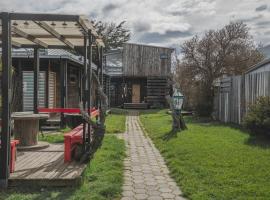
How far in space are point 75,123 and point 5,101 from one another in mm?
8697

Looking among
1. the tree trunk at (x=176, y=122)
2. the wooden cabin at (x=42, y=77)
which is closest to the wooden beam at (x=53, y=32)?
the tree trunk at (x=176, y=122)

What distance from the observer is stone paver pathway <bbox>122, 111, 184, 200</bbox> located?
6.17 metres

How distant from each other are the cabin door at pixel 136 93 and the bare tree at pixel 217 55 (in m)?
11.9

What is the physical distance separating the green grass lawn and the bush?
33cm

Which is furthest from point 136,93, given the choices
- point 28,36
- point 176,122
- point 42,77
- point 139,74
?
point 28,36

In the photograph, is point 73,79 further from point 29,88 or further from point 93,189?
point 93,189

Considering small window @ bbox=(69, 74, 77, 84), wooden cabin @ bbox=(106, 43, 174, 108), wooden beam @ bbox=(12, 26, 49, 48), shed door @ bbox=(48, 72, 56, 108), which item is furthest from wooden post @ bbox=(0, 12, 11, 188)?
wooden cabin @ bbox=(106, 43, 174, 108)

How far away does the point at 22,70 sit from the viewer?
16766mm

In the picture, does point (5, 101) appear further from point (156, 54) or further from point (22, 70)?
point (156, 54)

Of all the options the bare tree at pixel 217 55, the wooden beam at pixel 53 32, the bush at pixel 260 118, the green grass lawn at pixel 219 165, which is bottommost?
the green grass lawn at pixel 219 165

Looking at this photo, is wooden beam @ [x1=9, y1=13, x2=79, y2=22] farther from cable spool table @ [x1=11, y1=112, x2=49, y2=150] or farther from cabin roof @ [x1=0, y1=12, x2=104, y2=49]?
cable spool table @ [x1=11, y1=112, x2=49, y2=150]

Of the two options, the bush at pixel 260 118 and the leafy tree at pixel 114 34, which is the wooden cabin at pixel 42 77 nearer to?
the bush at pixel 260 118

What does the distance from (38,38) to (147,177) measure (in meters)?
4.55

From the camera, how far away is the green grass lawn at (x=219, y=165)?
6.11 m
